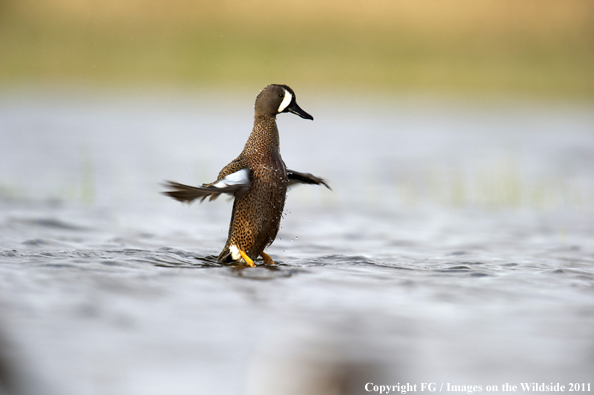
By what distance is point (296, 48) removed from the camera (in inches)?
989

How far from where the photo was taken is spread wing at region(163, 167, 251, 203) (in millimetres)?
4844

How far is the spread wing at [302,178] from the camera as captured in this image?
19.5 feet

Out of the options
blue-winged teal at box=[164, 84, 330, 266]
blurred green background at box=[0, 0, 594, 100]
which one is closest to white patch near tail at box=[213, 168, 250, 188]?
blue-winged teal at box=[164, 84, 330, 266]

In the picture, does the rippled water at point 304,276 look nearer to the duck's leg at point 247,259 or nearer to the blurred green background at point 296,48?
the duck's leg at point 247,259

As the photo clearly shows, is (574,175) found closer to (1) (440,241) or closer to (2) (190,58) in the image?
(1) (440,241)

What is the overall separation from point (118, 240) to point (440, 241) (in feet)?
9.19

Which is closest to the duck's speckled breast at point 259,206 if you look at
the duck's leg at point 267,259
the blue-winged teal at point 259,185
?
the blue-winged teal at point 259,185

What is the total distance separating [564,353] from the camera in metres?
3.59

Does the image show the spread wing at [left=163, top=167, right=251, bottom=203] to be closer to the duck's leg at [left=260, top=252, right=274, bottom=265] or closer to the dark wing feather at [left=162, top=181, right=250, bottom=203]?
the dark wing feather at [left=162, top=181, right=250, bottom=203]

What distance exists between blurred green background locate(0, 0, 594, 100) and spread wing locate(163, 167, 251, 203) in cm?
1605

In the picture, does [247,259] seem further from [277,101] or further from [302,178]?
[277,101]

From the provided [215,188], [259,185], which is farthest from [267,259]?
[215,188]

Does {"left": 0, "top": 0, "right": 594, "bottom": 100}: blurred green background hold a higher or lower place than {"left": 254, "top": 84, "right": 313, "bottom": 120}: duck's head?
higher

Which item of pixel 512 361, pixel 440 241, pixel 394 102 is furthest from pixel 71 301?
pixel 394 102
